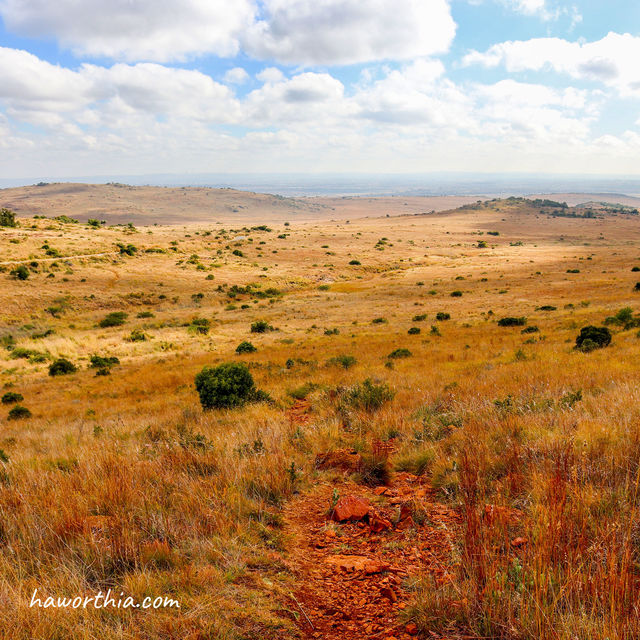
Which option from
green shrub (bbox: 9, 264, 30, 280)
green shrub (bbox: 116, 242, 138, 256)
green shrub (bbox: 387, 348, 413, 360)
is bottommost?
green shrub (bbox: 387, 348, 413, 360)

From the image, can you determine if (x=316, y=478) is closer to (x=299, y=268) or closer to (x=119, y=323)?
(x=119, y=323)

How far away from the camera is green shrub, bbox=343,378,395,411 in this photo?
33.3 feet

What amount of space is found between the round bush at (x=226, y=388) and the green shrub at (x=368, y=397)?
4.23 m

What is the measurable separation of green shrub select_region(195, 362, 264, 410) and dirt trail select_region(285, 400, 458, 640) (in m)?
8.21

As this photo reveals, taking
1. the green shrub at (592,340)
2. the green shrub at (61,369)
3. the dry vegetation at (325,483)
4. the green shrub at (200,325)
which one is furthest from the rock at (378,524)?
the green shrub at (200,325)

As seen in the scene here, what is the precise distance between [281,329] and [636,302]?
3025cm

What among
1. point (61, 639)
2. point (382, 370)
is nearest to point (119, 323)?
point (382, 370)

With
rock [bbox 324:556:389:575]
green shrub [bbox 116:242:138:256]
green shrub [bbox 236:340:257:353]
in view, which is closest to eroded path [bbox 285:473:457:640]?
rock [bbox 324:556:389:575]

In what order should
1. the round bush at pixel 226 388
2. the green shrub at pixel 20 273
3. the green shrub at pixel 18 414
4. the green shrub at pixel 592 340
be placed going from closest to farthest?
the round bush at pixel 226 388 < the green shrub at pixel 592 340 < the green shrub at pixel 18 414 < the green shrub at pixel 20 273

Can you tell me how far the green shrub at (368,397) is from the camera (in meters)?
10.1

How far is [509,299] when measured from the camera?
4516cm

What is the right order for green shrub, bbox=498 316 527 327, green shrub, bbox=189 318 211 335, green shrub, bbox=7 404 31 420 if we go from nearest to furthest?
1. green shrub, bbox=7 404 31 420
2. green shrub, bbox=498 316 527 327
3. green shrub, bbox=189 318 211 335

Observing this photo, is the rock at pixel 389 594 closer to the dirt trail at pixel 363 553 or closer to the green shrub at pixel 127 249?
the dirt trail at pixel 363 553

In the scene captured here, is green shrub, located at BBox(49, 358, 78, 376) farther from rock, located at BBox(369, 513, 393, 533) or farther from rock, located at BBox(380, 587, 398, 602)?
rock, located at BBox(380, 587, 398, 602)
